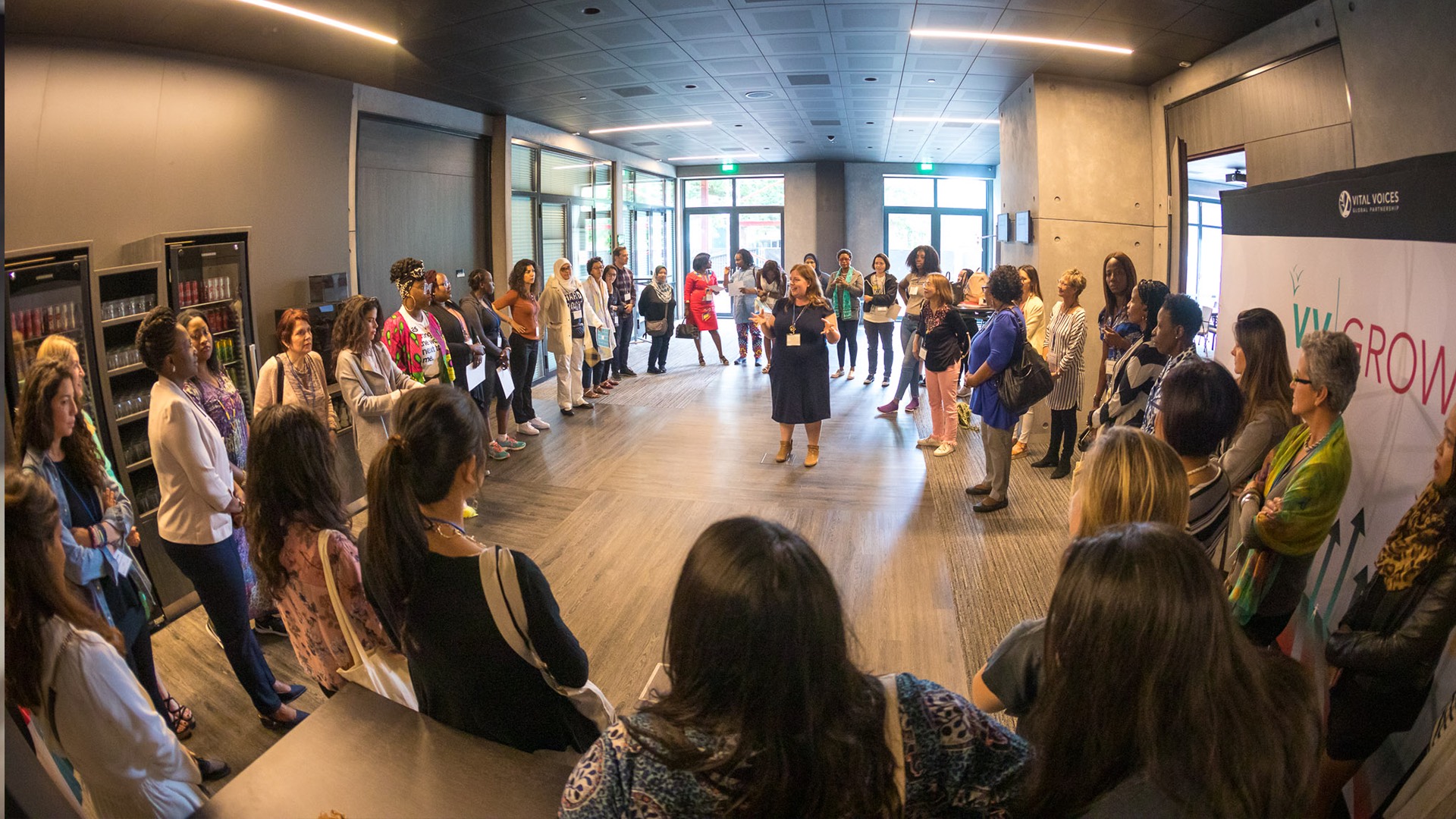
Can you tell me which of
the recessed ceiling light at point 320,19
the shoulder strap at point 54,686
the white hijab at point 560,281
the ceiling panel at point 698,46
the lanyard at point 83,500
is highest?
the ceiling panel at point 698,46

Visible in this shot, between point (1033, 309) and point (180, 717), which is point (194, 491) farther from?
point (1033, 309)

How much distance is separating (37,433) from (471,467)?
85 centimetres

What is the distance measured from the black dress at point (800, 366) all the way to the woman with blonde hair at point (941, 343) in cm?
75

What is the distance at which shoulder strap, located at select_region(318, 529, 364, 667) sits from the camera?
1.77 meters

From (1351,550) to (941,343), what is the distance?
11.3 ft

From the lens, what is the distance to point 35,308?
3.39 ft

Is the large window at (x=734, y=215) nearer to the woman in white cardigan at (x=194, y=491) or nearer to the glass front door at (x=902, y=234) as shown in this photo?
the glass front door at (x=902, y=234)

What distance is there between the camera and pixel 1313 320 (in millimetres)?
2650

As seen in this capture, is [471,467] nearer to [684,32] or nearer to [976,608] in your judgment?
[976,608]

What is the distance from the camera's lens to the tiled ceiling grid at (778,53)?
188 inches

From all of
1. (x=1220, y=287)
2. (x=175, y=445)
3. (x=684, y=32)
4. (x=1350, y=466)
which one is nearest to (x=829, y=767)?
(x=1350, y=466)

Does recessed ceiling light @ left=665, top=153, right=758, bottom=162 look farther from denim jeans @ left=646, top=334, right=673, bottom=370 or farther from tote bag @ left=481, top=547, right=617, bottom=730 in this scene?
tote bag @ left=481, top=547, right=617, bottom=730

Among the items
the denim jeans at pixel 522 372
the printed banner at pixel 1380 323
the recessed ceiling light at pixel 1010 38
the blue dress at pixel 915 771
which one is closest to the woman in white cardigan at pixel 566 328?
the denim jeans at pixel 522 372

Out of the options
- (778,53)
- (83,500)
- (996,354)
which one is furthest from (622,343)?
(83,500)
